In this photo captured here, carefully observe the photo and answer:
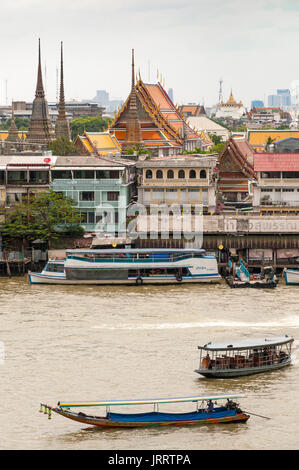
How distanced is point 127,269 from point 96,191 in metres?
7.99

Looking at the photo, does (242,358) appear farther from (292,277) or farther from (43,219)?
(43,219)

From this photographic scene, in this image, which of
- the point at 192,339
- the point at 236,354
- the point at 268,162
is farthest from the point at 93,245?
the point at 236,354

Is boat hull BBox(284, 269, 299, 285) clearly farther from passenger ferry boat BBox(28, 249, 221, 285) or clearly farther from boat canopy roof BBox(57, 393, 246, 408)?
boat canopy roof BBox(57, 393, 246, 408)

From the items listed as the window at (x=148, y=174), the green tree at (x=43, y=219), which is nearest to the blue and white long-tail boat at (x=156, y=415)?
the green tree at (x=43, y=219)

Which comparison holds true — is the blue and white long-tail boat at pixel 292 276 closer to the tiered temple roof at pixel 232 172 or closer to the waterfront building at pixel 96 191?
the waterfront building at pixel 96 191

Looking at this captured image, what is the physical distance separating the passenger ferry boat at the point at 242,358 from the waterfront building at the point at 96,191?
75.4 ft

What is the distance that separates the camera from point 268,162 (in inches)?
2402

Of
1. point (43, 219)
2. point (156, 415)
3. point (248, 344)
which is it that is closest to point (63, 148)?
point (43, 219)

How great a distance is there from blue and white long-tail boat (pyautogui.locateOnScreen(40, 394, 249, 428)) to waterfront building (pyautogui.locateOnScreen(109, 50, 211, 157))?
187 feet

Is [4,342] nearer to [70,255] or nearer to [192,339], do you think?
Answer: [192,339]

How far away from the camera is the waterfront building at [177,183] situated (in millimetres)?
60750

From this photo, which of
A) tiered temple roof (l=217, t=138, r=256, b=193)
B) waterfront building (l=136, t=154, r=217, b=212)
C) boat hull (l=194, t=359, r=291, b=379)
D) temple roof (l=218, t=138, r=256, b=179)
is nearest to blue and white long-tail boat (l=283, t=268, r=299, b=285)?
waterfront building (l=136, t=154, r=217, b=212)

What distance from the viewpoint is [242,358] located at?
111ft

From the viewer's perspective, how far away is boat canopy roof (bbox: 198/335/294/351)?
3344cm
